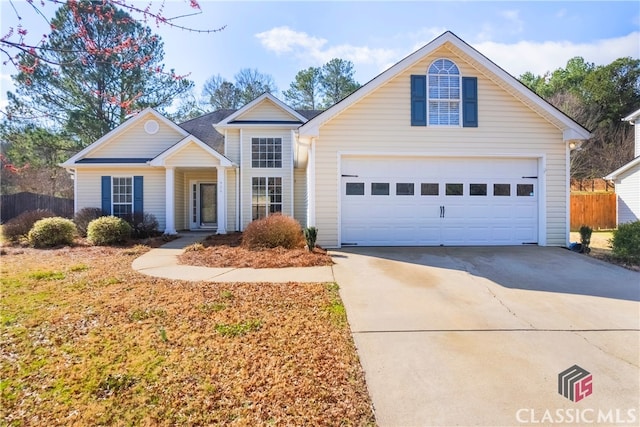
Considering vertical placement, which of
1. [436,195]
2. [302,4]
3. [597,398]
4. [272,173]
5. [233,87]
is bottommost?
[597,398]

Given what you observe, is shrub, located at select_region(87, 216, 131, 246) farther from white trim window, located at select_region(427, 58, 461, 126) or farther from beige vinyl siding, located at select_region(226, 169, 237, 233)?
white trim window, located at select_region(427, 58, 461, 126)

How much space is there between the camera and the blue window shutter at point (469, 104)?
31.4 ft

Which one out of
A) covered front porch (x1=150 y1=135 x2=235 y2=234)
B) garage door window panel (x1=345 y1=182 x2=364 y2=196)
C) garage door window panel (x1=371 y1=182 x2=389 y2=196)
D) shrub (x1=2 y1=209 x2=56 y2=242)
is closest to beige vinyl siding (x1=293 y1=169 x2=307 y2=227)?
covered front porch (x1=150 y1=135 x2=235 y2=234)

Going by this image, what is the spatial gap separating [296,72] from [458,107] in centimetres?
2532

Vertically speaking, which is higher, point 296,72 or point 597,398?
point 296,72

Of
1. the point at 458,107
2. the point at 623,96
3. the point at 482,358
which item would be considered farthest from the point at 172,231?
the point at 623,96

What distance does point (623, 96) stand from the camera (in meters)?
27.4

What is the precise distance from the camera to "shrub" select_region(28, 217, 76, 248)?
11.1 meters

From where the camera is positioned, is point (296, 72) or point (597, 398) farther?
point (296, 72)

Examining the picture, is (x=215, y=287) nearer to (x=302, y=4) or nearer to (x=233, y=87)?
(x=302, y=4)

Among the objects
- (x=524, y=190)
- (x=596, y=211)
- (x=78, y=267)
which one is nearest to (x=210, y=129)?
(x=78, y=267)

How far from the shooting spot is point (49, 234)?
36.6 ft

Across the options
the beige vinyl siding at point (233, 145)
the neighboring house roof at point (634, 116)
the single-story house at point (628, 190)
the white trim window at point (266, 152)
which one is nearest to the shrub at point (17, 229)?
the beige vinyl siding at point (233, 145)

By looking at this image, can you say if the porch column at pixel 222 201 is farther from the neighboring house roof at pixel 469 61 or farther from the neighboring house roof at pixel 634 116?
the neighboring house roof at pixel 634 116
